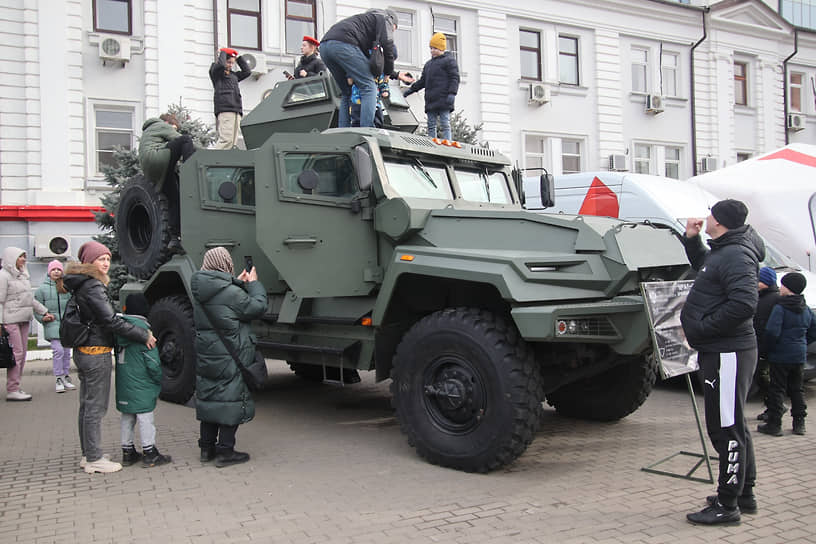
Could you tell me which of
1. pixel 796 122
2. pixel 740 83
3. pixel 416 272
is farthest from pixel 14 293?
pixel 796 122

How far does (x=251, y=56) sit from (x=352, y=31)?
9354 millimetres

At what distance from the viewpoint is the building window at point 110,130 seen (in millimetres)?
15414

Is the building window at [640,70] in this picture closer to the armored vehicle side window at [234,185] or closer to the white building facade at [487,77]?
the white building facade at [487,77]

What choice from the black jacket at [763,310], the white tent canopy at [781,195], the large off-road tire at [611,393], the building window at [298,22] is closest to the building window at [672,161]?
the white tent canopy at [781,195]

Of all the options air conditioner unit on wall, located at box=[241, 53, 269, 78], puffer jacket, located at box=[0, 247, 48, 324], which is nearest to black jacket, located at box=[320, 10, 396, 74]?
puffer jacket, located at box=[0, 247, 48, 324]

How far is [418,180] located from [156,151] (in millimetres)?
2956

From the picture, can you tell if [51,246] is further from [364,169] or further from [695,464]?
[695,464]

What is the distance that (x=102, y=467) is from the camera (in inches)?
217

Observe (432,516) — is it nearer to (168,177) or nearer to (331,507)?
(331,507)

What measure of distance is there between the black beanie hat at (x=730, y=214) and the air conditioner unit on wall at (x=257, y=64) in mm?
13442

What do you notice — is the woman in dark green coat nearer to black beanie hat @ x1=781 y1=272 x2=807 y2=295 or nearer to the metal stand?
the metal stand

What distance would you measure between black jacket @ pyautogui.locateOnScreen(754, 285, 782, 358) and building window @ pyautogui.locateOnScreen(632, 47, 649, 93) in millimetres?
15795

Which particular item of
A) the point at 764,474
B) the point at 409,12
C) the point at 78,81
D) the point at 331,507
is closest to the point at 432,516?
the point at 331,507

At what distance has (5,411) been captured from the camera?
7969 mm
